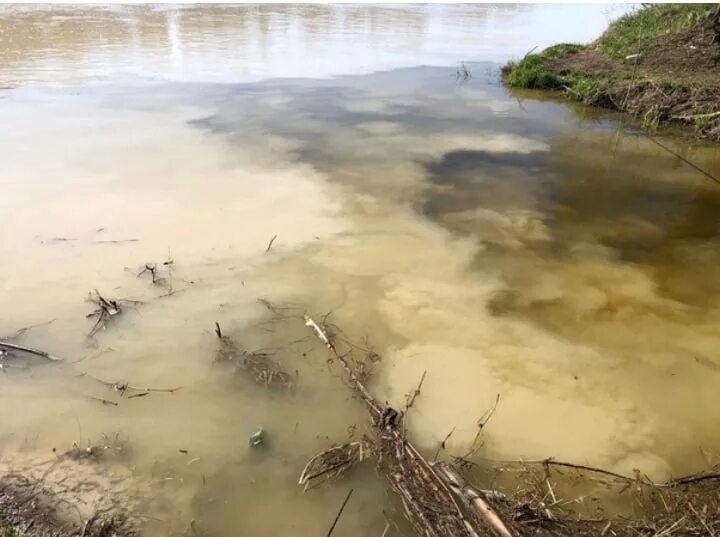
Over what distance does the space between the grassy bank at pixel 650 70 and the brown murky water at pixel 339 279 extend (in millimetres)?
589

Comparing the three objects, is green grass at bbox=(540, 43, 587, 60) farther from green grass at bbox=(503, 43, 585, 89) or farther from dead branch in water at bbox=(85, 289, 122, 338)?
dead branch in water at bbox=(85, 289, 122, 338)

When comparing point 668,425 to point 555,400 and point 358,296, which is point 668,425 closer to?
point 555,400

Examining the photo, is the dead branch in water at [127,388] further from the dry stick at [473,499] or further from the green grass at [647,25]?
the green grass at [647,25]

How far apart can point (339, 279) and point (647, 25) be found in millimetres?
9961


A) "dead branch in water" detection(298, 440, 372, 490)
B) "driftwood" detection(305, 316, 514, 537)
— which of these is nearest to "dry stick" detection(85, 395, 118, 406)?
"dead branch in water" detection(298, 440, 372, 490)

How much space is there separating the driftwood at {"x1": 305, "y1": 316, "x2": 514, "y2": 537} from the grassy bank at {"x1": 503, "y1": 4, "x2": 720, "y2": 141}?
647cm

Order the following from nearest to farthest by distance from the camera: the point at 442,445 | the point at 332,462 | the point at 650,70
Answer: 1. the point at 332,462
2. the point at 442,445
3. the point at 650,70

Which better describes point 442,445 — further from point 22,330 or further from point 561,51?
point 561,51

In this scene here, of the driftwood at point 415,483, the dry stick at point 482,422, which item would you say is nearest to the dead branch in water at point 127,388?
the driftwood at point 415,483

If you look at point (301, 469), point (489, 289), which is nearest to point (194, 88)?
point (489, 289)

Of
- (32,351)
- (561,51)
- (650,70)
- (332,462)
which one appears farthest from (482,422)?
(561,51)

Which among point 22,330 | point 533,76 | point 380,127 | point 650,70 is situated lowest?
point 22,330

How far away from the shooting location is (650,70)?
9016 millimetres

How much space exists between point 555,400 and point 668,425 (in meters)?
0.56
